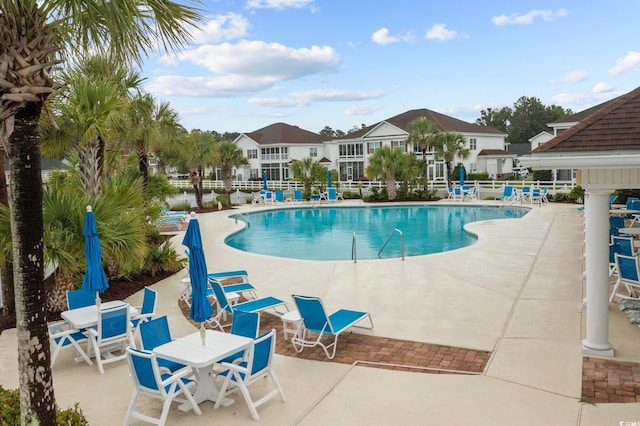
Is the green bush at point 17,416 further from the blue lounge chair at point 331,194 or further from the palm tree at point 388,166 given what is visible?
the blue lounge chair at point 331,194

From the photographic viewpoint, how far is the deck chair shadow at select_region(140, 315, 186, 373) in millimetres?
5980

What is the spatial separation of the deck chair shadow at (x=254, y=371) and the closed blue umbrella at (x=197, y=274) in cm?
82

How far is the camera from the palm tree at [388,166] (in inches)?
1296

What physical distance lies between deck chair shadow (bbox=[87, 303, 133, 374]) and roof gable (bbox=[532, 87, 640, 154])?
606 cm

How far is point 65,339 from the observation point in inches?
294

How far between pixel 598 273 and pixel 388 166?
87.3 feet

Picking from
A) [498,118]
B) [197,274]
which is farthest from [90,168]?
[498,118]

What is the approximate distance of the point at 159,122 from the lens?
20.8m

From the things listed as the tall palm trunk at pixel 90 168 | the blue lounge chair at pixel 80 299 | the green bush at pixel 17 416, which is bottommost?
the green bush at pixel 17 416

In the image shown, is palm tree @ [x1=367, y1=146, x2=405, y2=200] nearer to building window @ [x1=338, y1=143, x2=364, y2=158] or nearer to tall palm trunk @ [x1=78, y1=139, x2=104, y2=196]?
building window @ [x1=338, y1=143, x2=364, y2=158]

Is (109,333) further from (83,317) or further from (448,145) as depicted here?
(448,145)

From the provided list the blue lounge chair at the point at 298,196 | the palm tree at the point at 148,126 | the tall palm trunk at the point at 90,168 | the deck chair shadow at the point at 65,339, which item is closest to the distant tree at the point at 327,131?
the blue lounge chair at the point at 298,196

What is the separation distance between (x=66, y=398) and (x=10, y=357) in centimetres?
206

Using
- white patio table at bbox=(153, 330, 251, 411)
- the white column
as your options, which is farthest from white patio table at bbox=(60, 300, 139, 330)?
the white column
